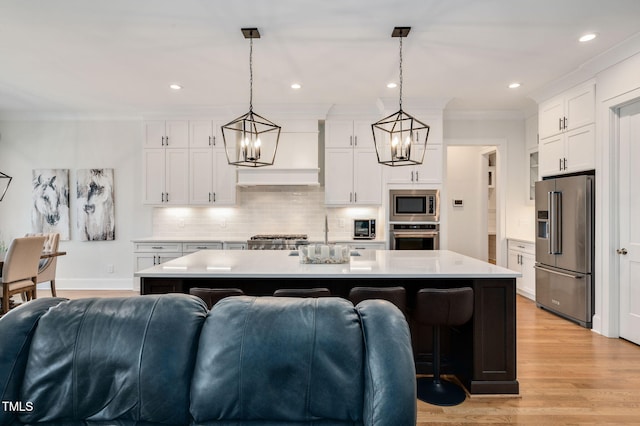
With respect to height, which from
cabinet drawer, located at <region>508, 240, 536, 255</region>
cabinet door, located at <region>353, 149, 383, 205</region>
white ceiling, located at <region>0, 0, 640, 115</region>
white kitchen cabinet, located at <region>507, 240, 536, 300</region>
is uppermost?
white ceiling, located at <region>0, 0, 640, 115</region>

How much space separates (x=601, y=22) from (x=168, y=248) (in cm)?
530

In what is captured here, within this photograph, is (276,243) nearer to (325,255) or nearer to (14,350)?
(325,255)

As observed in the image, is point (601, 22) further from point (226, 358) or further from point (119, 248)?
point (119, 248)

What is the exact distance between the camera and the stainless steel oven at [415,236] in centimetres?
493

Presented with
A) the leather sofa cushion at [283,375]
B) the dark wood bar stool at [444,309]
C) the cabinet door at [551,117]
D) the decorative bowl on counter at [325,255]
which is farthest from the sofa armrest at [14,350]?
the cabinet door at [551,117]

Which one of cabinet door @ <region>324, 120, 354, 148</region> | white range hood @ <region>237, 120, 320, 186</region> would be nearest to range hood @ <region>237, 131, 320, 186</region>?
white range hood @ <region>237, 120, 320, 186</region>

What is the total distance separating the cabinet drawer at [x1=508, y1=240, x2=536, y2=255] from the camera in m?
4.76

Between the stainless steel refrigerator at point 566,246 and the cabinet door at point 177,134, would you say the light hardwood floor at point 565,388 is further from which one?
the cabinet door at point 177,134

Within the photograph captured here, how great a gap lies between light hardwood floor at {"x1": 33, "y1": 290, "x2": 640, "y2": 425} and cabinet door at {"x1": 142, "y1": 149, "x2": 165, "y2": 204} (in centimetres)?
455

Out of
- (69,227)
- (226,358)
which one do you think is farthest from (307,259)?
(69,227)

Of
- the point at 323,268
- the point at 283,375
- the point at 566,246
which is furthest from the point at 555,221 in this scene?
the point at 283,375

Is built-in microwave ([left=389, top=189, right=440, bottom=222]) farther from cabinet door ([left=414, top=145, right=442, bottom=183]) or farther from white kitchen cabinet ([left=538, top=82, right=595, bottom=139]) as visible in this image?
white kitchen cabinet ([left=538, top=82, right=595, bottom=139])

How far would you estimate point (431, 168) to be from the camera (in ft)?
16.5

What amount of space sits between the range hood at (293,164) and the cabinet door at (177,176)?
91cm
